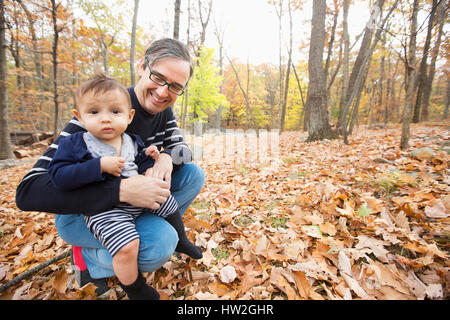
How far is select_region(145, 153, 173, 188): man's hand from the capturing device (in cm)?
147

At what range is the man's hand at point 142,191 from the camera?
47.3 inches

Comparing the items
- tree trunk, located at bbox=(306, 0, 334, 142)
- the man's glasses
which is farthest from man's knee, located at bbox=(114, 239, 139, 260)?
tree trunk, located at bbox=(306, 0, 334, 142)

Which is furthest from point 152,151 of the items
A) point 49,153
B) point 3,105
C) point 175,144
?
point 3,105

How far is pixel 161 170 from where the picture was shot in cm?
152

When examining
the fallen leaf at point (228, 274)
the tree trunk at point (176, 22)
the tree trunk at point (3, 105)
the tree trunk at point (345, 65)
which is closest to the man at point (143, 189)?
the fallen leaf at point (228, 274)

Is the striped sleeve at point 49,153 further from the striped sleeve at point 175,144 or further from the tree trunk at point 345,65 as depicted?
the tree trunk at point 345,65

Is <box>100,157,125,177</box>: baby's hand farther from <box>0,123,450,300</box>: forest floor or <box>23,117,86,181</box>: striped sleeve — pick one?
<box>0,123,450,300</box>: forest floor

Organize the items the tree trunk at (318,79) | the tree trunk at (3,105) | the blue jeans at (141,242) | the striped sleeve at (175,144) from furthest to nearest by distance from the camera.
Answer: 1. the tree trunk at (3,105)
2. the tree trunk at (318,79)
3. the striped sleeve at (175,144)
4. the blue jeans at (141,242)

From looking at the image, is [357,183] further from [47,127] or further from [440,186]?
[47,127]

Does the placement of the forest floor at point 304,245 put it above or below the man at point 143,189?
below

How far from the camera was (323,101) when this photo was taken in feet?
20.8

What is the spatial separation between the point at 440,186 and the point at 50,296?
3779mm

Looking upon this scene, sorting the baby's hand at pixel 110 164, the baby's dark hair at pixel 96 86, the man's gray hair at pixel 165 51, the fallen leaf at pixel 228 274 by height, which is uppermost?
the man's gray hair at pixel 165 51

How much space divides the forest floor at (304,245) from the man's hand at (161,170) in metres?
0.83
